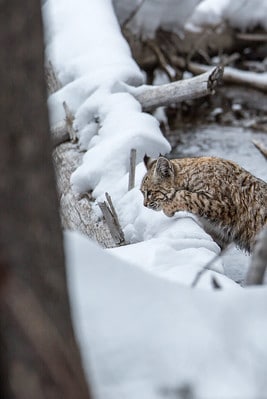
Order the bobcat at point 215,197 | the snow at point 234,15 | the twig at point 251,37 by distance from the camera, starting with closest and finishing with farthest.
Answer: the bobcat at point 215,197
the snow at point 234,15
the twig at point 251,37

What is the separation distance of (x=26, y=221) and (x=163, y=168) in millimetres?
3727

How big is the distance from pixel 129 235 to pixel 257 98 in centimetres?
714

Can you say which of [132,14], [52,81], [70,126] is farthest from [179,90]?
[132,14]

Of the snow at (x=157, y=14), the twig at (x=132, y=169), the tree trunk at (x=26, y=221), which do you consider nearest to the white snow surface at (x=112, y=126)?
the twig at (x=132, y=169)

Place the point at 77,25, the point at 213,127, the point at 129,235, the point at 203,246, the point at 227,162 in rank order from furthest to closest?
the point at 213,127 → the point at 77,25 → the point at 227,162 → the point at 129,235 → the point at 203,246

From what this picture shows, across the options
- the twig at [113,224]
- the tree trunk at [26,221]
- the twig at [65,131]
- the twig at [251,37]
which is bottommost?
the twig at [251,37]

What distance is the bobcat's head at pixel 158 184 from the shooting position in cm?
567

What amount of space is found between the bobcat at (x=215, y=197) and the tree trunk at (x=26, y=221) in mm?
3557

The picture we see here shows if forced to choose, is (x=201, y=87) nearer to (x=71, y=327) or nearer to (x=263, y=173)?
(x=263, y=173)

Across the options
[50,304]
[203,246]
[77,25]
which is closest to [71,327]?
[50,304]

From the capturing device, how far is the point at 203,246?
484cm

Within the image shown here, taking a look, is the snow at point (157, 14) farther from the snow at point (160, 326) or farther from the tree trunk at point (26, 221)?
the tree trunk at point (26, 221)

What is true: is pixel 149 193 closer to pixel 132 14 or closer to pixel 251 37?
pixel 132 14

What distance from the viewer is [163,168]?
18.8ft
